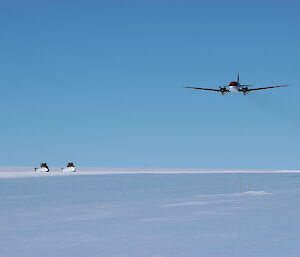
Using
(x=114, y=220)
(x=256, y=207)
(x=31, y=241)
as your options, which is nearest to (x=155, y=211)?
(x=114, y=220)

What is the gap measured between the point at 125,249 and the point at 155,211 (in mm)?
9083

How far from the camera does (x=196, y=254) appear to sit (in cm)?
1126

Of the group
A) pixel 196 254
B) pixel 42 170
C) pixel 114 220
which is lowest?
pixel 196 254

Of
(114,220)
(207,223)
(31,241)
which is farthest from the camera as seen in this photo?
(114,220)

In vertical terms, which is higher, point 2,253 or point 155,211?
point 155,211

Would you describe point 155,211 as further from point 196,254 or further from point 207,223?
point 196,254

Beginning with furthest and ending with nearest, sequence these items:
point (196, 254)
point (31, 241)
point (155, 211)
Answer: point (155, 211)
point (31, 241)
point (196, 254)

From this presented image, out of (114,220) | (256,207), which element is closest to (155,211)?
(114,220)

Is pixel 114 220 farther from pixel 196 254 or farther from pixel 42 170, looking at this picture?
pixel 42 170

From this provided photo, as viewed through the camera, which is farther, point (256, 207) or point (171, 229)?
point (256, 207)

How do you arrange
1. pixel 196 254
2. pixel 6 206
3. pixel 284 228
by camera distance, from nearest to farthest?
pixel 196 254
pixel 284 228
pixel 6 206

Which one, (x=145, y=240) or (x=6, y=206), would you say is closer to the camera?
(x=145, y=240)

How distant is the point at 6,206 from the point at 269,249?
16422 millimetres

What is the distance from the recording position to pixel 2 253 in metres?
11.6
